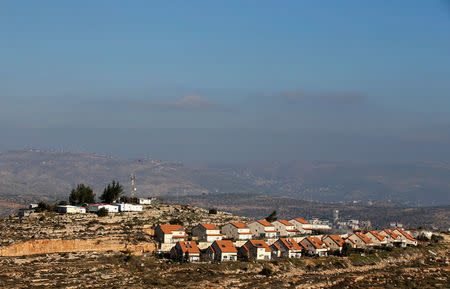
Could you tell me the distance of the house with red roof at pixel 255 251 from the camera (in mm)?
78188

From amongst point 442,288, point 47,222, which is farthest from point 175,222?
point 442,288

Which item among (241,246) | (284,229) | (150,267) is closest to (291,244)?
(241,246)

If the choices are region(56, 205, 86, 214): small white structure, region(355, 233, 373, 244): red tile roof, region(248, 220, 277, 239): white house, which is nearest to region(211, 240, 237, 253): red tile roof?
region(248, 220, 277, 239): white house

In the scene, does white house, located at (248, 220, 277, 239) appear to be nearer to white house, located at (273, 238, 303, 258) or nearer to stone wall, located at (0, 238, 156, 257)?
white house, located at (273, 238, 303, 258)

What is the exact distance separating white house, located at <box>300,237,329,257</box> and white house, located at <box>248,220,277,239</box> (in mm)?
6635

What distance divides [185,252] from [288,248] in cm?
1609

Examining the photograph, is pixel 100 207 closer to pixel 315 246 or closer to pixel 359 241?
pixel 315 246

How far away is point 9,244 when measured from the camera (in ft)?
227

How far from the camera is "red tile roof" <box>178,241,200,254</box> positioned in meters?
74.1

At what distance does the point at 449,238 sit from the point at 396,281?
52.0m

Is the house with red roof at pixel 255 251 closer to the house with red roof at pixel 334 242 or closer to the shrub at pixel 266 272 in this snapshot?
the shrub at pixel 266 272

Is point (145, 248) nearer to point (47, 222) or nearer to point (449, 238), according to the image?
point (47, 222)

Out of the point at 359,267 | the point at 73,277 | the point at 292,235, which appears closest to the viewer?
the point at 73,277

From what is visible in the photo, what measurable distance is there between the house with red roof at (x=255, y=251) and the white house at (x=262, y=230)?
1250cm
